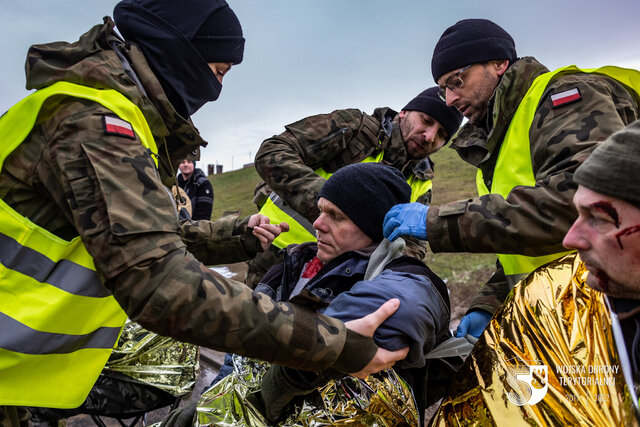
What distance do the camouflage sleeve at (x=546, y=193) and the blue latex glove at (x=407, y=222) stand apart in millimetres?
33

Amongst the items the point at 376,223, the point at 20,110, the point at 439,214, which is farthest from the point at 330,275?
the point at 20,110

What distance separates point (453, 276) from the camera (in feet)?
19.9

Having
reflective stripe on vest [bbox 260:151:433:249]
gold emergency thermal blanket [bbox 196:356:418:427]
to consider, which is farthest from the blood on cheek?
reflective stripe on vest [bbox 260:151:433:249]

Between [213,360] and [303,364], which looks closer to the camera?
[303,364]

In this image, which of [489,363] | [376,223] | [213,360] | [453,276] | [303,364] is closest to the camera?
[303,364]

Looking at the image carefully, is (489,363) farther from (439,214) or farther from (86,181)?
(86,181)

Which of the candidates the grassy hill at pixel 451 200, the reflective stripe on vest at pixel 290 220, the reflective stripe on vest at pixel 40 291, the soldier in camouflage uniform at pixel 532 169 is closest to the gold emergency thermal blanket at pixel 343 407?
the reflective stripe on vest at pixel 40 291

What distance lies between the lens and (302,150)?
342cm

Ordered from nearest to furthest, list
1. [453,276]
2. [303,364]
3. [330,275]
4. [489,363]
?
1. [303,364]
2. [489,363]
3. [330,275]
4. [453,276]

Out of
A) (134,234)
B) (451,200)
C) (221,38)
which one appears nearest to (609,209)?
(134,234)

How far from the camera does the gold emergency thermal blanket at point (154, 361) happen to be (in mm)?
2643

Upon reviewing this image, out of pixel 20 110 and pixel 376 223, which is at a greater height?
pixel 20 110

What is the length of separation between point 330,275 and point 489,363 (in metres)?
0.80

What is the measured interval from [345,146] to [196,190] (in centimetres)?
502
